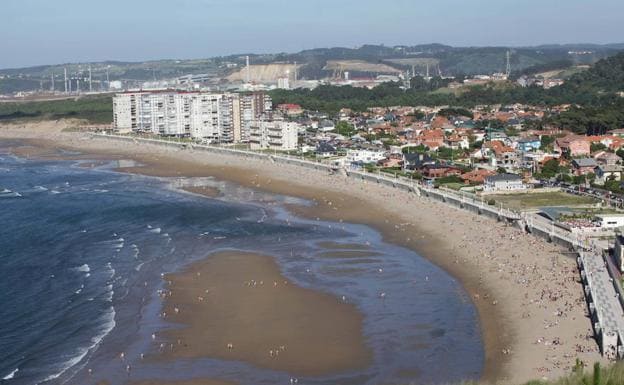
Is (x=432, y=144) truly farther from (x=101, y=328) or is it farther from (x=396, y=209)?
(x=101, y=328)

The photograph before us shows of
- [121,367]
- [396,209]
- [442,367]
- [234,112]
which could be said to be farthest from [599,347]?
[234,112]

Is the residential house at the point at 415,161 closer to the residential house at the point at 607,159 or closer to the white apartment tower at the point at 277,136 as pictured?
the residential house at the point at 607,159

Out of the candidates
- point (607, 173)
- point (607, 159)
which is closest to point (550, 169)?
point (607, 159)

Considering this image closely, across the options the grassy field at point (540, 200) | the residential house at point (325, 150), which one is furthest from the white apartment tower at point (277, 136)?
the grassy field at point (540, 200)

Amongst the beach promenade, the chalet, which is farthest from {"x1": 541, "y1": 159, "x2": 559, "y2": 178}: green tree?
the chalet

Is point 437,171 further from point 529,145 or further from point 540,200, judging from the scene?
point 529,145

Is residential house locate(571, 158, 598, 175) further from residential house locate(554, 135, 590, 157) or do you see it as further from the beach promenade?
the beach promenade
